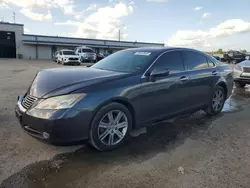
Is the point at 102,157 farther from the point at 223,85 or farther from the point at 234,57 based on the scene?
the point at 234,57

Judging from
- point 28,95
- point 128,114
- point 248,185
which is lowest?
point 248,185

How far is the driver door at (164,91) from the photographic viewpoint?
369 cm

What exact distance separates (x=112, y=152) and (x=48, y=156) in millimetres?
926

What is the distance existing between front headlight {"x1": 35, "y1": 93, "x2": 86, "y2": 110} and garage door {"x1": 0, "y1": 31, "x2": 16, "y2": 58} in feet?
135

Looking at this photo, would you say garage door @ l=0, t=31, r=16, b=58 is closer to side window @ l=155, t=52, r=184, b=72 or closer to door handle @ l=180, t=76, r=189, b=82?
side window @ l=155, t=52, r=184, b=72

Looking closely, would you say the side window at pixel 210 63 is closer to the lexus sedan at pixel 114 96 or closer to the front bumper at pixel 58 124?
the lexus sedan at pixel 114 96

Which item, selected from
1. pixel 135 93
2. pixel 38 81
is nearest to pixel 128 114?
pixel 135 93

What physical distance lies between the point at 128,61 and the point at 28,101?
1882 mm

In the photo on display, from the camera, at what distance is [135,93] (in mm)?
3504

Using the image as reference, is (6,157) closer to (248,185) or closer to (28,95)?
(28,95)

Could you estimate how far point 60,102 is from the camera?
9.57 ft

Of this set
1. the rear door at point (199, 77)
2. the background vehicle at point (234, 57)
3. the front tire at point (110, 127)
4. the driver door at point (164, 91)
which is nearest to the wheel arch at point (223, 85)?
the rear door at point (199, 77)

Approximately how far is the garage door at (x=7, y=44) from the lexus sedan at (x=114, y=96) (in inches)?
1576

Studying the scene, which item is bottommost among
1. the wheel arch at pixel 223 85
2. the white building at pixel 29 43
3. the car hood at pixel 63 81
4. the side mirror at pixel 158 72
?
the wheel arch at pixel 223 85
